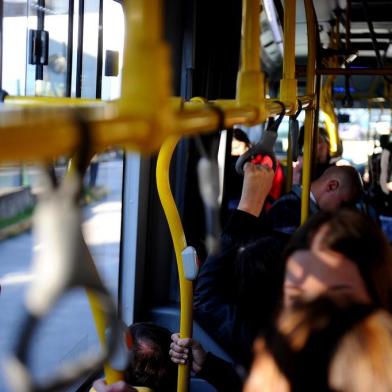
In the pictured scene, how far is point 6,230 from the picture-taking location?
9.72ft

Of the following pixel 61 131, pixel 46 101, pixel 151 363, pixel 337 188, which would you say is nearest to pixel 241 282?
pixel 151 363

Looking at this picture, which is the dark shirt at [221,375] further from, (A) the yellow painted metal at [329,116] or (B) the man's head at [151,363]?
(A) the yellow painted metal at [329,116]

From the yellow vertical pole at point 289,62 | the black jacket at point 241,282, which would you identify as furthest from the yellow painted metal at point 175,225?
the yellow vertical pole at point 289,62

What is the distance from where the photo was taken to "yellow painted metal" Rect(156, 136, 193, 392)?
153cm

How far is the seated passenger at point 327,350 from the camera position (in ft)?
3.17

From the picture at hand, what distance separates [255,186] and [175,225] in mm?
533

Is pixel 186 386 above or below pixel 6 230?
below

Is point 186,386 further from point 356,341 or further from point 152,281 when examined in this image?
point 152,281

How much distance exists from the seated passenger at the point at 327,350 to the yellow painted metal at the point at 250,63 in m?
0.42

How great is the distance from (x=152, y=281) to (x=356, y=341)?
3.22 meters

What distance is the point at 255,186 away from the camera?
6.89ft

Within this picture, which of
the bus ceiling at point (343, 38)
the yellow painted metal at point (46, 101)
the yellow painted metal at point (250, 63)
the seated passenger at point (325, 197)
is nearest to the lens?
the yellow painted metal at point (250, 63)

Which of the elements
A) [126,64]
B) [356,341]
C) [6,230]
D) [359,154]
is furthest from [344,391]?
[359,154]

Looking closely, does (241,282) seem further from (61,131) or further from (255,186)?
(61,131)
